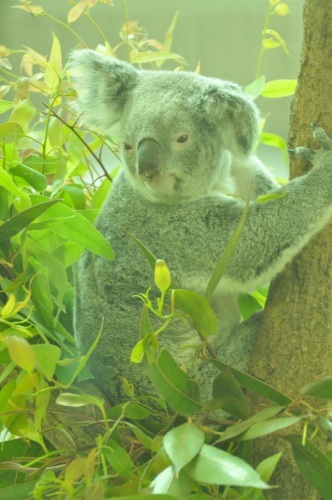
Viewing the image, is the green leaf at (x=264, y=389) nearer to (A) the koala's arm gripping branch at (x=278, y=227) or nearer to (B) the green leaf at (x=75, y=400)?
(B) the green leaf at (x=75, y=400)

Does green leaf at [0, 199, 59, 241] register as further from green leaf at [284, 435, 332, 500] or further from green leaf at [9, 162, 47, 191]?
green leaf at [284, 435, 332, 500]

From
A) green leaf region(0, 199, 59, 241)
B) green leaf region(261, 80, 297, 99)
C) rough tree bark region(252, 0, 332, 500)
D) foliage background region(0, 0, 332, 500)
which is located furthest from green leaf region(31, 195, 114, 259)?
green leaf region(261, 80, 297, 99)

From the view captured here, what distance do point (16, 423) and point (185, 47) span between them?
4138 mm

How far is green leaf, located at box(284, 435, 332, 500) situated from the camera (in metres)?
1.55

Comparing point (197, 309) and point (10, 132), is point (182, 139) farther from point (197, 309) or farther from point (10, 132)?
point (197, 309)

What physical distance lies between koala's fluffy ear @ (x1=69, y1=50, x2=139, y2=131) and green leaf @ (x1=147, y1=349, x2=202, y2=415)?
122cm

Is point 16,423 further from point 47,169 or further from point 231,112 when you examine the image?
point 231,112

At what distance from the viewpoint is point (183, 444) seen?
139cm

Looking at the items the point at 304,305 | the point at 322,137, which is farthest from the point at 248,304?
the point at 322,137

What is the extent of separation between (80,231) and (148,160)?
0.34 metres

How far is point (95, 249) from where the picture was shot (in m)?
1.96

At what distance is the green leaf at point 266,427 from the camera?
1.42 meters

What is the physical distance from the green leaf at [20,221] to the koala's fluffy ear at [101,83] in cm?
84

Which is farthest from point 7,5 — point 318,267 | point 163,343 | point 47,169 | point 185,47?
point 318,267
